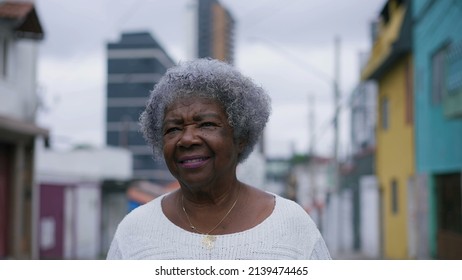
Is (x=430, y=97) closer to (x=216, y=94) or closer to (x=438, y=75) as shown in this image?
(x=438, y=75)

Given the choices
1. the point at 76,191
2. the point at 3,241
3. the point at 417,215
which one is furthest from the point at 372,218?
the point at 3,241

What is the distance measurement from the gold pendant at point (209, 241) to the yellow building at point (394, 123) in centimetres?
1119

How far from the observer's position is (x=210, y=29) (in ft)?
27.9

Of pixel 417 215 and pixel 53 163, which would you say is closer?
pixel 417 215

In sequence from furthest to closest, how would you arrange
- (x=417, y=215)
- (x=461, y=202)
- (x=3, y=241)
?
(x=417, y=215), (x=3, y=241), (x=461, y=202)

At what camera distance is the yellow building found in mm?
12977

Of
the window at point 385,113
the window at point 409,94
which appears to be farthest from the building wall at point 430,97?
the window at point 385,113

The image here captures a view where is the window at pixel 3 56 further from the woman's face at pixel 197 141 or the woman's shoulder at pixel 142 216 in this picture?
the woman's face at pixel 197 141

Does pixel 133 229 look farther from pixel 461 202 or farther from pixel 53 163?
pixel 53 163

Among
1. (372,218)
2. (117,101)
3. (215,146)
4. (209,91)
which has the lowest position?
(372,218)

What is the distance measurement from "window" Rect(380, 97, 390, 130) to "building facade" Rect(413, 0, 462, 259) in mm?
2777

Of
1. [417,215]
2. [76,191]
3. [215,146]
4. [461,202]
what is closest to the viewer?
[215,146]
